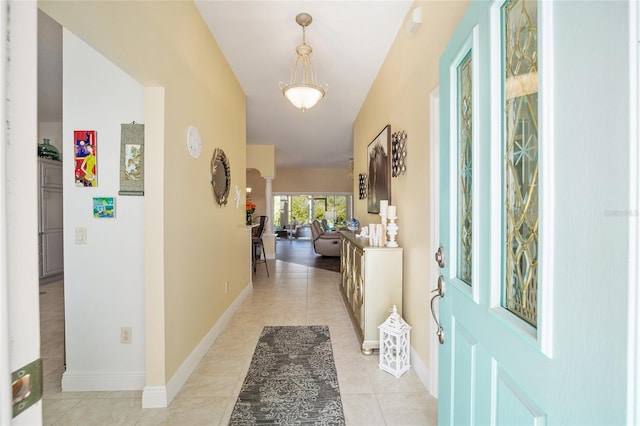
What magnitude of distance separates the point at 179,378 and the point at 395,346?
1.64 m

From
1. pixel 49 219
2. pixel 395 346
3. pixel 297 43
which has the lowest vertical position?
pixel 395 346

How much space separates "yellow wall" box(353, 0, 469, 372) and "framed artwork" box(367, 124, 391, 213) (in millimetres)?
144

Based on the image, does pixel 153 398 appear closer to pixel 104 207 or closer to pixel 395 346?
pixel 104 207

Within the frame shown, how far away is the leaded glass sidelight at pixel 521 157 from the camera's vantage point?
29.4 inches

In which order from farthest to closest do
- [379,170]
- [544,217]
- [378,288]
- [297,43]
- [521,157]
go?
[379,170] → [297,43] → [378,288] → [521,157] → [544,217]

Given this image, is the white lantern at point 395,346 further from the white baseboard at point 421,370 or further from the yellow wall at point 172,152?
the yellow wall at point 172,152

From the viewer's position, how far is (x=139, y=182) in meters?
2.05

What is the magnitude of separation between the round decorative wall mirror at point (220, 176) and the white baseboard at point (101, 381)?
1.61 m

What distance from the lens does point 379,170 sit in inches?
134

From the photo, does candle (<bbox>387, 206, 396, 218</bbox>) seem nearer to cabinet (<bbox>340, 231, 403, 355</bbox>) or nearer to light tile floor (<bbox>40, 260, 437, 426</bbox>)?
cabinet (<bbox>340, 231, 403, 355</bbox>)

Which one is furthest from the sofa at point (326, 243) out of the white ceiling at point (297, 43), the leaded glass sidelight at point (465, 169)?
the leaded glass sidelight at point (465, 169)

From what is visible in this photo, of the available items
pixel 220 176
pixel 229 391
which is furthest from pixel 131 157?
pixel 229 391

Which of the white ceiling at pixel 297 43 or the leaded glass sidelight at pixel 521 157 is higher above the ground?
the white ceiling at pixel 297 43

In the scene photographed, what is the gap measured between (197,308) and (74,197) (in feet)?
4.07
